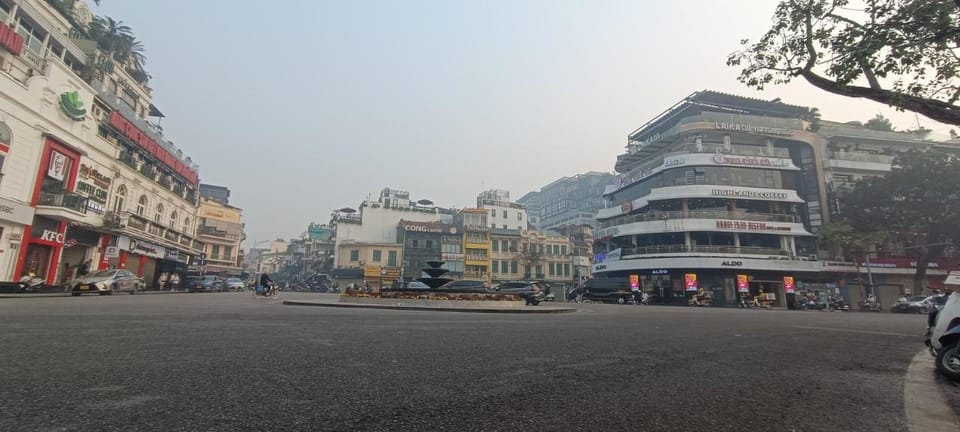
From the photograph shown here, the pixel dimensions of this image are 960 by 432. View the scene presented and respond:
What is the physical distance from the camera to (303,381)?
326cm

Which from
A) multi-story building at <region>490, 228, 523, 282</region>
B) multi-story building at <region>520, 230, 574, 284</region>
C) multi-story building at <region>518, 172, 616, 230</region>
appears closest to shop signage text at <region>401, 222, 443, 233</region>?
multi-story building at <region>490, 228, 523, 282</region>

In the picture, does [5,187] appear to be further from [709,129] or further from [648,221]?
[709,129]

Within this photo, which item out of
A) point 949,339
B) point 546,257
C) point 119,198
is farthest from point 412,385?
point 546,257

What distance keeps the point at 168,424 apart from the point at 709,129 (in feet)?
170

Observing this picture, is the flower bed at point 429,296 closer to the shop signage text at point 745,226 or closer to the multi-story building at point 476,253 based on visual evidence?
the shop signage text at point 745,226

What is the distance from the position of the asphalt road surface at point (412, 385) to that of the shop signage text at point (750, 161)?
43160 millimetres

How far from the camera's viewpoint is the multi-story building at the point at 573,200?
3824 inches

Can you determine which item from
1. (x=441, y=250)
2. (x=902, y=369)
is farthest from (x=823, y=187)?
(x=902, y=369)

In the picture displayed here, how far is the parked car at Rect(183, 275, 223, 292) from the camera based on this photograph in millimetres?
35375

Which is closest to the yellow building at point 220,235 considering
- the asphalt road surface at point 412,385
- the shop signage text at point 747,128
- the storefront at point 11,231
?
the storefront at point 11,231

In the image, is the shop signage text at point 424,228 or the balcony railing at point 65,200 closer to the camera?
the balcony railing at point 65,200

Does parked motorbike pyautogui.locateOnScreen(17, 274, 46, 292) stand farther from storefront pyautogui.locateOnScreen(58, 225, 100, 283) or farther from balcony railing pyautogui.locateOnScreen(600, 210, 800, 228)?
balcony railing pyautogui.locateOnScreen(600, 210, 800, 228)

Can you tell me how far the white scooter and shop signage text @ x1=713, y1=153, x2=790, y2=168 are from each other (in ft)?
141

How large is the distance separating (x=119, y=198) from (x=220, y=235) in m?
29.7
